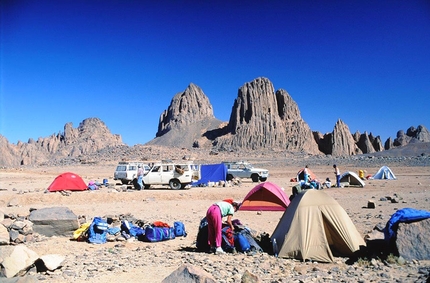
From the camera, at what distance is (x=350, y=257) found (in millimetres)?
8078

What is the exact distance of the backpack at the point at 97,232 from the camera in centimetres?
1012

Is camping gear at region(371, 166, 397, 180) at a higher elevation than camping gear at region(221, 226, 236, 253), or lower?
higher

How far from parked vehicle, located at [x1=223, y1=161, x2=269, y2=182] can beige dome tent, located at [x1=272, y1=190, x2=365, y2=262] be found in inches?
898

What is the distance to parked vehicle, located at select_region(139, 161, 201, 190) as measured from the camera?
82.8ft

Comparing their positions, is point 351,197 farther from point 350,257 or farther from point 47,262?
point 47,262

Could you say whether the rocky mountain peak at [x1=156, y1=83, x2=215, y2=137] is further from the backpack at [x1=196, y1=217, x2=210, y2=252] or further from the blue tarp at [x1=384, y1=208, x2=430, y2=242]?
the blue tarp at [x1=384, y1=208, x2=430, y2=242]

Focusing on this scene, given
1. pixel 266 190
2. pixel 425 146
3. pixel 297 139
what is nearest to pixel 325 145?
pixel 297 139

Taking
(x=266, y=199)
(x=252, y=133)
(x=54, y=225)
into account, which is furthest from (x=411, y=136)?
(x=54, y=225)

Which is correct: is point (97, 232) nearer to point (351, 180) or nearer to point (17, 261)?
point (17, 261)

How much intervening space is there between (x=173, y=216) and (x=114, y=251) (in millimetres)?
5388

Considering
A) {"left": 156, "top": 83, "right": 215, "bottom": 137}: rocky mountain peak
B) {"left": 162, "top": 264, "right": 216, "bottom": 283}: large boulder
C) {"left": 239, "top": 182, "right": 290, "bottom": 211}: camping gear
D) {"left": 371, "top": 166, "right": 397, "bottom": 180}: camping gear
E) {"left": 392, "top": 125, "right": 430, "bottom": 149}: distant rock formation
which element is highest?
{"left": 156, "top": 83, "right": 215, "bottom": 137}: rocky mountain peak

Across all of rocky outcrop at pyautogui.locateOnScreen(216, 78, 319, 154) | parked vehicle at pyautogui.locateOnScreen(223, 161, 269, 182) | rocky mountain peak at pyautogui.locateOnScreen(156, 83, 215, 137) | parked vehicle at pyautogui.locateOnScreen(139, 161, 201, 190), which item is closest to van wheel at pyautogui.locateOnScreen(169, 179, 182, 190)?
parked vehicle at pyautogui.locateOnScreen(139, 161, 201, 190)

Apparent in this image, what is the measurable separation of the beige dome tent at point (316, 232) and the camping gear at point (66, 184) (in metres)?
19.1

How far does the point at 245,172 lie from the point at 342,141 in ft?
407
